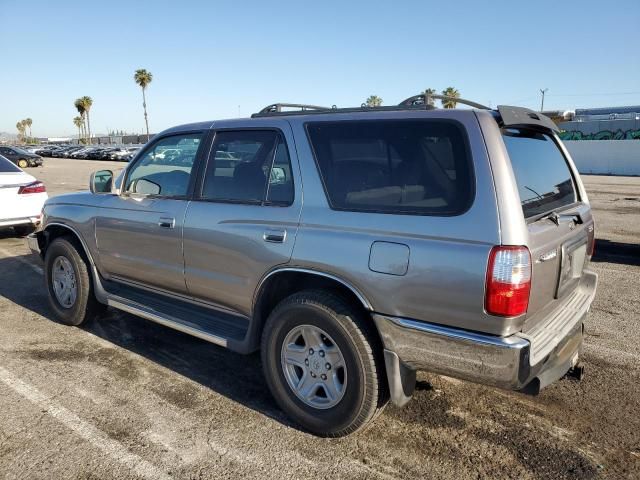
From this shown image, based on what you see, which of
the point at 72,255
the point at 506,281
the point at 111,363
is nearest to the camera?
the point at 506,281

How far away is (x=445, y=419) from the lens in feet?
10.5

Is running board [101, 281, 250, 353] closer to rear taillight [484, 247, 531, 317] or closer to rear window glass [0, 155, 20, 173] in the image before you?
rear taillight [484, 247, 531, 317]

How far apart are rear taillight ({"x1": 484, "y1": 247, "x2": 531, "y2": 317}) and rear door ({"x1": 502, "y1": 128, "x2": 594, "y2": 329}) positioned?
100 mm

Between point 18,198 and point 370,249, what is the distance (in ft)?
24.2

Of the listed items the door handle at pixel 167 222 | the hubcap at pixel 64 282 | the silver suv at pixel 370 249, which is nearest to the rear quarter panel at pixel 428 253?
the silver suv at pixel 370 249

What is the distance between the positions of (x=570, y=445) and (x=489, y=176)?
1673mm

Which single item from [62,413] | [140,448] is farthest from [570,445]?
[62,413]

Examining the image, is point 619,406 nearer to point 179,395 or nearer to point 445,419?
point 445,419

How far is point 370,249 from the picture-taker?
106 inches

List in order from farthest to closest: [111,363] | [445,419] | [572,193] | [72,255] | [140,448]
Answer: [72,255], [111,363], [572,193], [445,419], [140,448]

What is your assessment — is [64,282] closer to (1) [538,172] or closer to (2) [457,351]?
(2) [457,351]

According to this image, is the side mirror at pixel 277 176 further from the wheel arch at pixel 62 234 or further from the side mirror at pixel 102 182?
the wheel arch at pixel 62 234

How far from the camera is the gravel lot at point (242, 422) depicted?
274 cm

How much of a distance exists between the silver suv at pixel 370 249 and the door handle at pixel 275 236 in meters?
0.01
